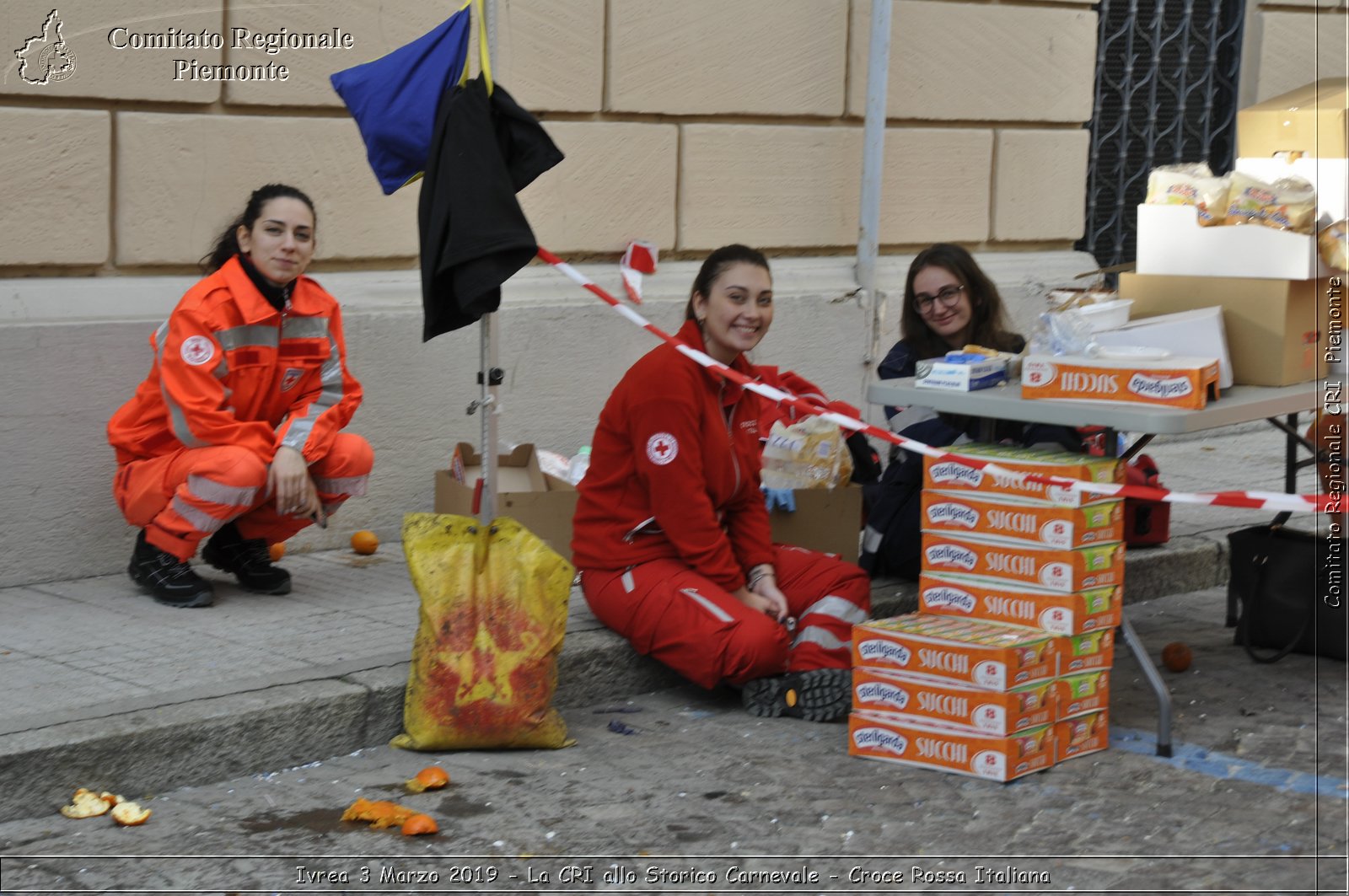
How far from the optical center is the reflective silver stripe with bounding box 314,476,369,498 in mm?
5227

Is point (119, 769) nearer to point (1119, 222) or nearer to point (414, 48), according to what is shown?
point (414, 48)

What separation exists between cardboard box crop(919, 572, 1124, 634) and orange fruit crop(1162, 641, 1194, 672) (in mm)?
866

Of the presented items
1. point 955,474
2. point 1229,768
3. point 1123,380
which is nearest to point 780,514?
point 955,474

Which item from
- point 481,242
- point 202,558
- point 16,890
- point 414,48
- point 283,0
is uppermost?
point 283,0

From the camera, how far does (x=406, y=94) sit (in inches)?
174

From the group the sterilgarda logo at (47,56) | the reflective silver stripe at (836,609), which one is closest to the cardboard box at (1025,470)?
the reflective silver stripe at (836,609)

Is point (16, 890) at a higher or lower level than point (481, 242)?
lower

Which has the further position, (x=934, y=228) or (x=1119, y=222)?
(x=1119, y=222)

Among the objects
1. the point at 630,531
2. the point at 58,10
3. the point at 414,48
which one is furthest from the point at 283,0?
the point at 630,531

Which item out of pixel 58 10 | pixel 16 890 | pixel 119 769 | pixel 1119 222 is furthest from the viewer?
pixel 1119 222

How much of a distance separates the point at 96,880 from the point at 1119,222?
7.06 m

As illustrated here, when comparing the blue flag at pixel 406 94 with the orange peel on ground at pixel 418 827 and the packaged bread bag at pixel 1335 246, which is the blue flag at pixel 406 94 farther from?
the packaged bread bag at pixel 1335 246

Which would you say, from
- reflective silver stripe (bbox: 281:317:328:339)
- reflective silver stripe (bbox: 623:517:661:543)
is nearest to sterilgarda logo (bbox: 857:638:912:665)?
reflective silver stripe (bbox: 623:517:661:543)

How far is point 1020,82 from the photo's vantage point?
815 centimetres
